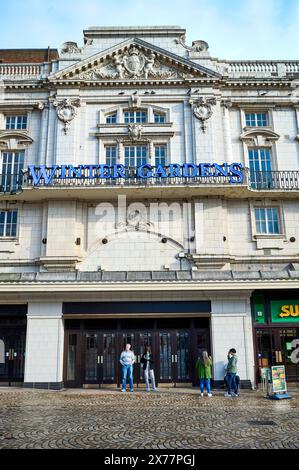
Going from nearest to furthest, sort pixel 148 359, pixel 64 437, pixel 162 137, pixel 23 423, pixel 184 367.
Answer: pixel 64 437, pixel 23 423, pixel 148 359, pixel 184 367, pixel 162 137

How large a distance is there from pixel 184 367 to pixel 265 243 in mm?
7146

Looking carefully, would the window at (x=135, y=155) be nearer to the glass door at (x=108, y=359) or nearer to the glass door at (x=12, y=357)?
the glass door at (x=108, y=359)

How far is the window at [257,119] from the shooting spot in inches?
929

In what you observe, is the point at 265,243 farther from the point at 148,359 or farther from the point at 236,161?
the point at 148,359

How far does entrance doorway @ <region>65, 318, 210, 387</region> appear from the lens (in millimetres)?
18859

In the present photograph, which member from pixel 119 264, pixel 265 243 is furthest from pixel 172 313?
pixel 265 243

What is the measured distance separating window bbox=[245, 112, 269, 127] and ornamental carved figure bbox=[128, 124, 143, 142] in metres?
5.88

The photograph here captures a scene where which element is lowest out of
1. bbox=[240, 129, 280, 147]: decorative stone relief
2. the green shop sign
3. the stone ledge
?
the green shop sign

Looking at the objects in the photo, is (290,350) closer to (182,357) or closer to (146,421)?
(182,357)

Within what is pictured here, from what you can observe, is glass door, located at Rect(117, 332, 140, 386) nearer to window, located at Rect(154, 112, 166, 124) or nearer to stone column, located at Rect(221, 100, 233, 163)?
stone column, located at Rect(221, 100, 233, 163)

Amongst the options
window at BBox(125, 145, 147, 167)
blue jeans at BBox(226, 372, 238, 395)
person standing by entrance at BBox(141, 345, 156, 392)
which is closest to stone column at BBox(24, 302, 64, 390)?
person standing by entrance at BBox(141, 345, 156, 392)
